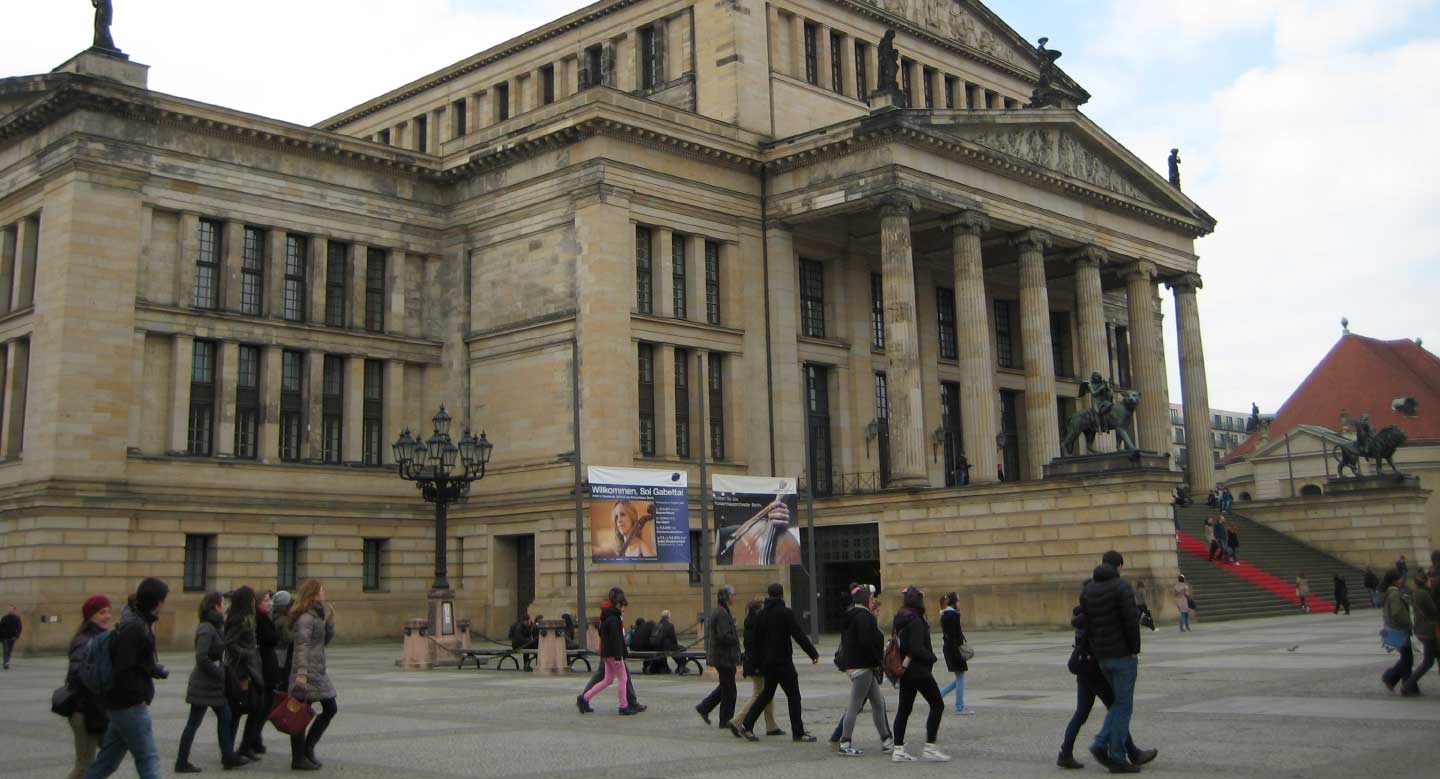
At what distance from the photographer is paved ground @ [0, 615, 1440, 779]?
13.5m

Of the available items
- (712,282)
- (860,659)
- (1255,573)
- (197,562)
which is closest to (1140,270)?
(1255,573)

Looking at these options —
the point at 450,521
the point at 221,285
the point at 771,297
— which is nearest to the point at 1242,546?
the point at 771,297

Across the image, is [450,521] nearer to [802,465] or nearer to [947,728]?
[802,465]

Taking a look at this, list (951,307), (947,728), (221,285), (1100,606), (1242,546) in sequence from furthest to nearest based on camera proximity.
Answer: (951,307) → (1242,546) → (221,285) → (947,728) → (1100,606)

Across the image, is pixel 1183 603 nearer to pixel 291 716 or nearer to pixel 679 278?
pixel 679 278

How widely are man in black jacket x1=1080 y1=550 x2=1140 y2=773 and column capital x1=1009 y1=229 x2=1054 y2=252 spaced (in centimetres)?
3789

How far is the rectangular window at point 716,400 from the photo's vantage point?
45534 millimetres

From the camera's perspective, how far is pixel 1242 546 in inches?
1956

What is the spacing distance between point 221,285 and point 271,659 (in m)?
30.4

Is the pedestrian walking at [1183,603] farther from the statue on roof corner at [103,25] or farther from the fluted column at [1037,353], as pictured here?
the statue on roof corner at [103,25]

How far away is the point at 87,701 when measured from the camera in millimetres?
11430

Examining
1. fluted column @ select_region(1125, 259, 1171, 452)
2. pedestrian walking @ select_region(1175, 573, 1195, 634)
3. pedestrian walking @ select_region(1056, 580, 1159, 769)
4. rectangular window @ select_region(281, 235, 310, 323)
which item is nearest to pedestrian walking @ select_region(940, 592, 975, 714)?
pedestrian walking @ select_region(1056, 580, 1159, 769)

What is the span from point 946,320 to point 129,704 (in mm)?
46580

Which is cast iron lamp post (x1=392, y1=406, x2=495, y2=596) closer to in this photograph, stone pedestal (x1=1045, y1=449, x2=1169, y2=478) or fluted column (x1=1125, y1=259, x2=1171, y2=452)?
stone pedestal (x1=1045, y1=449, x2=1169, y2=478)
